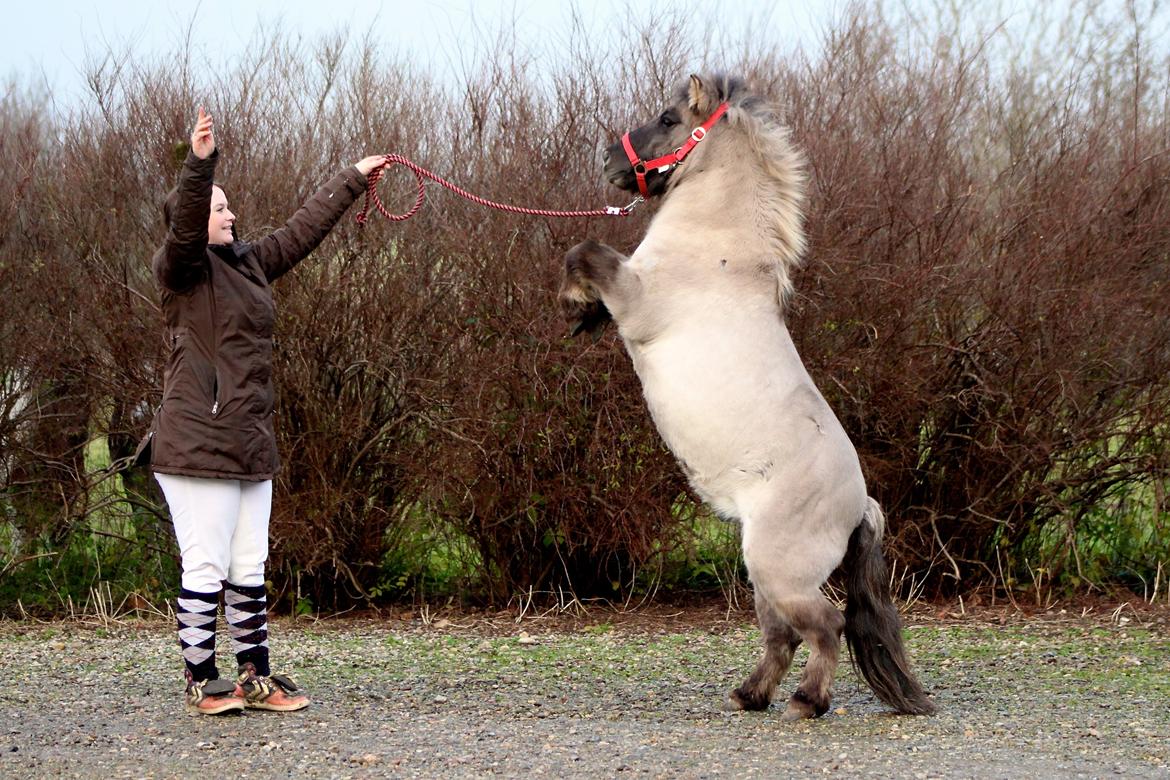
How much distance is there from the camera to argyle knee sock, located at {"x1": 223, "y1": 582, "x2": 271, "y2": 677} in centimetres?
547

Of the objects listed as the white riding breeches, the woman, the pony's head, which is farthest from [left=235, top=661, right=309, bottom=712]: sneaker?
the pony's head

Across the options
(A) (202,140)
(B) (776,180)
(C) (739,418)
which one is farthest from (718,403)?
(A) (202,140)

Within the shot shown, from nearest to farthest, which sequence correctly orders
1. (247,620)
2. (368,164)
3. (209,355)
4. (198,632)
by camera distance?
(209,355) < (198,632) < (247,620) < (368,164)

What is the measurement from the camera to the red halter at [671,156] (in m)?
5.54

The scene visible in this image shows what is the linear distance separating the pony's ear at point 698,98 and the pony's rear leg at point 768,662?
2141 mm

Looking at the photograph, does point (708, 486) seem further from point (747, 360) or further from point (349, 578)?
point (349, 578)

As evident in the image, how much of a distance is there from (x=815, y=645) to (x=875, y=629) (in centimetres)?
34

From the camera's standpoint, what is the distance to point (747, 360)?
5246 mm

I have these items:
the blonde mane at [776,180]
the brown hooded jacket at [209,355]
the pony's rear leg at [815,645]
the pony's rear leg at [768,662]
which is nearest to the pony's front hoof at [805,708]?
the pony's rear leg at [815,645]

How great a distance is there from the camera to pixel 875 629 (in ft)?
17.7

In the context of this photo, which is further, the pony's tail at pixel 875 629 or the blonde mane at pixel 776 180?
the blonde mane at pixel 776 180

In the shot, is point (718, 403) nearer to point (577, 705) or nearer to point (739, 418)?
point (739, 418)

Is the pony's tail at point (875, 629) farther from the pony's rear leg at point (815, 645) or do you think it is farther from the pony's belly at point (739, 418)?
the pony's belly at point (739, 418)

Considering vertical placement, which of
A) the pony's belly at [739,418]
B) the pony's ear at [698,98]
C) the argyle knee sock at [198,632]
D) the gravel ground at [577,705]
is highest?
the pony's ear at [698,98]
